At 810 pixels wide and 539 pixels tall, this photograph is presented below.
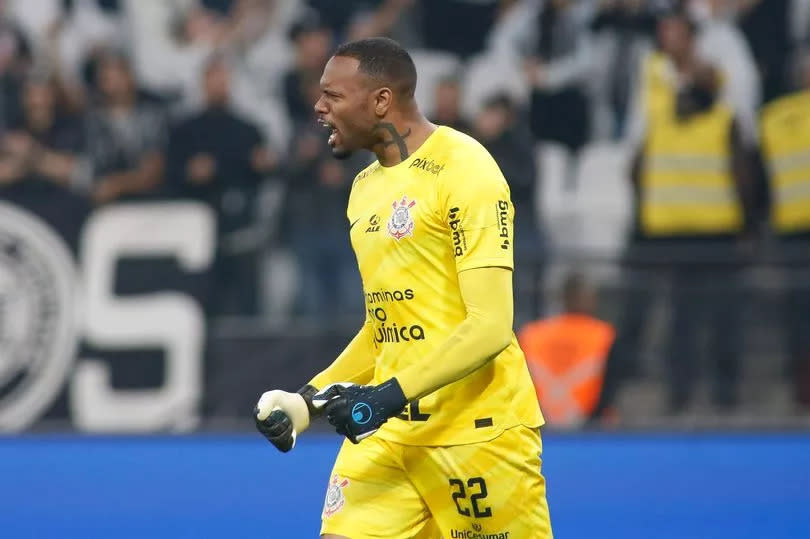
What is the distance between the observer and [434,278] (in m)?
4.04

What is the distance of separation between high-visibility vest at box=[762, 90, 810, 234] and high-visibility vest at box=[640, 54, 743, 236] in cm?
30

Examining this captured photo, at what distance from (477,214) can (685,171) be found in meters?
7.13

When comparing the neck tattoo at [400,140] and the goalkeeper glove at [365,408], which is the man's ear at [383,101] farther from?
the goalkeeper glove at [365,408]

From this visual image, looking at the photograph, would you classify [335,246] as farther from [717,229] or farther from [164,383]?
[717,229]

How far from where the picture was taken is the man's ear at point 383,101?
13.3ft

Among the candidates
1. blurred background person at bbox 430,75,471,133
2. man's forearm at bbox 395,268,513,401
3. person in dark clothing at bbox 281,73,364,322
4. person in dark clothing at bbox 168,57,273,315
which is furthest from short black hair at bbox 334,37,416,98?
person in dark clothing at bbox 168,57,273,315

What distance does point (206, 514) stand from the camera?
7.33 m

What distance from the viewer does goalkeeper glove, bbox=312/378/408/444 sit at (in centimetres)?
378

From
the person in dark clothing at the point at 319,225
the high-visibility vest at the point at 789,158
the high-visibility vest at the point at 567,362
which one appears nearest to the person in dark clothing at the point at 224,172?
the person in dark clothing at the point at 319,225

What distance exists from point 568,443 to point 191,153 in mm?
3651

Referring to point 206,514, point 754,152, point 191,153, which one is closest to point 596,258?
point 754,152

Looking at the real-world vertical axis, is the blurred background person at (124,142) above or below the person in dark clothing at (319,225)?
above

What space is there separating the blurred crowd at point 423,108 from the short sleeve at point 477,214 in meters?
6.36

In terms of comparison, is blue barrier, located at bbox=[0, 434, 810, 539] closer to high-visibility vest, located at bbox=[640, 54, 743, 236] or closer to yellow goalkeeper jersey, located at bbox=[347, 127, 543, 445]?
high-visibility vest, located at bbox=[640, 54, 743, 236]
